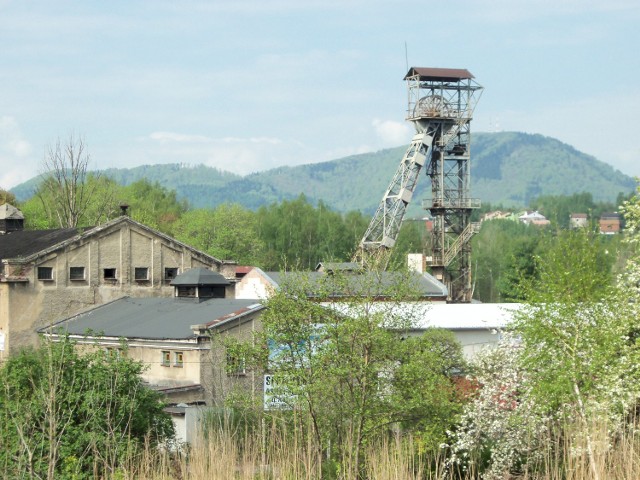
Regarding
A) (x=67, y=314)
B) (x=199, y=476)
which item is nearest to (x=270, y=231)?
(x=67, y=314)

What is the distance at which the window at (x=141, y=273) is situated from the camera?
165ft

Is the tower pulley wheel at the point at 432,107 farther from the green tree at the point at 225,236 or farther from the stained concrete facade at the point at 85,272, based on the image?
the green tree at the point at 225,236

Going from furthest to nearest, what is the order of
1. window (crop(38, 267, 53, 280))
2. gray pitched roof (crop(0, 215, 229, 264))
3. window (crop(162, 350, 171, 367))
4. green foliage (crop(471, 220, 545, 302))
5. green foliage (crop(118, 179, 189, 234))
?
1. green foliage (crop(118, 179, 189, 234))
2. green foliage (crop(471, 220, 545, 302))
3. gray pitched roof (crop(0, 215, 229, 264))
4. window (crop(38, 267, 53, 280))
5. window (crop(162, 350, 171, 367))

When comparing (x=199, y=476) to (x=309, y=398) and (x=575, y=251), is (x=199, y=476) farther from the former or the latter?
(x=575, y=251)

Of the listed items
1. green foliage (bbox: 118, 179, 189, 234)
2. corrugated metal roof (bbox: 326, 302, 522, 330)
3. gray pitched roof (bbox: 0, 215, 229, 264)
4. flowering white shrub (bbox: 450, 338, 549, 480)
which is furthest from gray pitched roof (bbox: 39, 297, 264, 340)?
green foliage (bbox: 118, 179, 189, 234)

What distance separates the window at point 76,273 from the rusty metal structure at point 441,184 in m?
25.3

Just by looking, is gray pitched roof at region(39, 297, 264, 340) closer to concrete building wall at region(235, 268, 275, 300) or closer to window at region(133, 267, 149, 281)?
window at region(133, 267, 149, 281)

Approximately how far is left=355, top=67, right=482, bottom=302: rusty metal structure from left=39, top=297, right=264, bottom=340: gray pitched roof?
84.4 ft

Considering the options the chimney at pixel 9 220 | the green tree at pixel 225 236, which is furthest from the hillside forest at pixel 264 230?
the chimney at pixel 9 220

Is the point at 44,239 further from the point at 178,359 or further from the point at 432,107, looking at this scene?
the point at 432,107

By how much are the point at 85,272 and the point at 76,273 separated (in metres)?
0.47

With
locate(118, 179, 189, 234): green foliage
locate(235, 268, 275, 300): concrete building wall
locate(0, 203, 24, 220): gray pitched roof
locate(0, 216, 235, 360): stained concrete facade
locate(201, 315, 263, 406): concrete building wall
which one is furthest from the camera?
locate(118, 179, 189, 234): green foliage

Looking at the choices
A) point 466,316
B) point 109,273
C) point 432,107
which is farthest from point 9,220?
point 432,107

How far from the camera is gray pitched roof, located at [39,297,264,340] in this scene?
3841 cm
